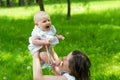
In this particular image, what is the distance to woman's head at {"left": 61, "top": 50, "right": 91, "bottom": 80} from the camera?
14.7 feet

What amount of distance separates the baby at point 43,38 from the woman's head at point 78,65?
255mm

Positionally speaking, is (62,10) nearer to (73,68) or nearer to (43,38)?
(43,38)

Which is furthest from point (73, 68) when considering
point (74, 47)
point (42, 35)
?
point (74, 47)

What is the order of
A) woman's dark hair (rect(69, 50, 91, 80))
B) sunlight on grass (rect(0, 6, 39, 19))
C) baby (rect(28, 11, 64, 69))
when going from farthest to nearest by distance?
sunlight on grass (rect(0, 6, 39, 19))
baby (rect(28, 11, 64, 69))
woman's dark hair (rect(69, 50, 91, 80))

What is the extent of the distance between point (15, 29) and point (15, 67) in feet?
19.8

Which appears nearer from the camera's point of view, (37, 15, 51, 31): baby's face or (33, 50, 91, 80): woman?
(33, 50, 91, 80): woman

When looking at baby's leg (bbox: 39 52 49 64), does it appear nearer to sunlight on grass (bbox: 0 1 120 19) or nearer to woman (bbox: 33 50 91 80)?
woman (bbox: 33 50 91 80)

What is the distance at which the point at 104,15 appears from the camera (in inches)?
786

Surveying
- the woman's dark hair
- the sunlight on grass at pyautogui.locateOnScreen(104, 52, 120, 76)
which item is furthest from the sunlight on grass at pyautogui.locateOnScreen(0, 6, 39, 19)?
the woman's dark hair

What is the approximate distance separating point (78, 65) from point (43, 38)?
1.57 ft

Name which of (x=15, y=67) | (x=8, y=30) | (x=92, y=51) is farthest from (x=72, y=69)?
(x=8, y=30)

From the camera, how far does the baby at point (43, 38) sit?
15.2 ft

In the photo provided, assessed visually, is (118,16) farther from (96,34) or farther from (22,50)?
(22,50)

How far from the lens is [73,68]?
4492 millimetres
